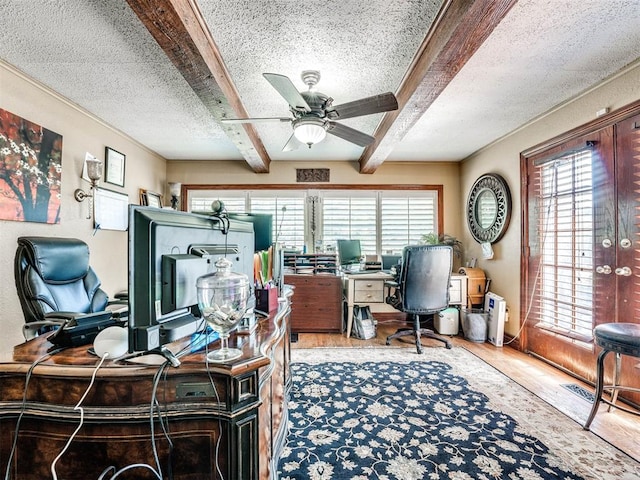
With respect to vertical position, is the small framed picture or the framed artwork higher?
the small framed picture

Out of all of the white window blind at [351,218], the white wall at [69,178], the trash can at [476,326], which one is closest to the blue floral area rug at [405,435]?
the trash can at [476,326]

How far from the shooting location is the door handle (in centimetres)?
215

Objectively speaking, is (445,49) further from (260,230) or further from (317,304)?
(317,304)

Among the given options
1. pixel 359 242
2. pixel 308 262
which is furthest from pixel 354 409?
pixel 359 242

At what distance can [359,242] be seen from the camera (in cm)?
435

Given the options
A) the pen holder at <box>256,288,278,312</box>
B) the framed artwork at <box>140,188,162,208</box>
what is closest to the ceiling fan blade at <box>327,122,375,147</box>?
the pen holder at <box>256,288,278,312</box>

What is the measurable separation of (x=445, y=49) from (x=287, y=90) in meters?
0.93

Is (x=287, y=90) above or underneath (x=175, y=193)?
above

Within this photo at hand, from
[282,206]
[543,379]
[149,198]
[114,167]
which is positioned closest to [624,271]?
[543,379]

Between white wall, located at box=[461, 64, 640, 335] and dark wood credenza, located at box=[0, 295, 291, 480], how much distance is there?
302cm

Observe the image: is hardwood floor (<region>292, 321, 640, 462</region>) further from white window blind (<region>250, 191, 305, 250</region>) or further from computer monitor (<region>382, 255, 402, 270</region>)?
white window blind (<region>250, 191, 305, 250</region>)

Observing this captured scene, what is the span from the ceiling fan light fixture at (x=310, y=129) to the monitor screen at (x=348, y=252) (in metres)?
2.00

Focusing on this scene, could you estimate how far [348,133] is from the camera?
2.58 meters

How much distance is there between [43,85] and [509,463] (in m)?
4.02
